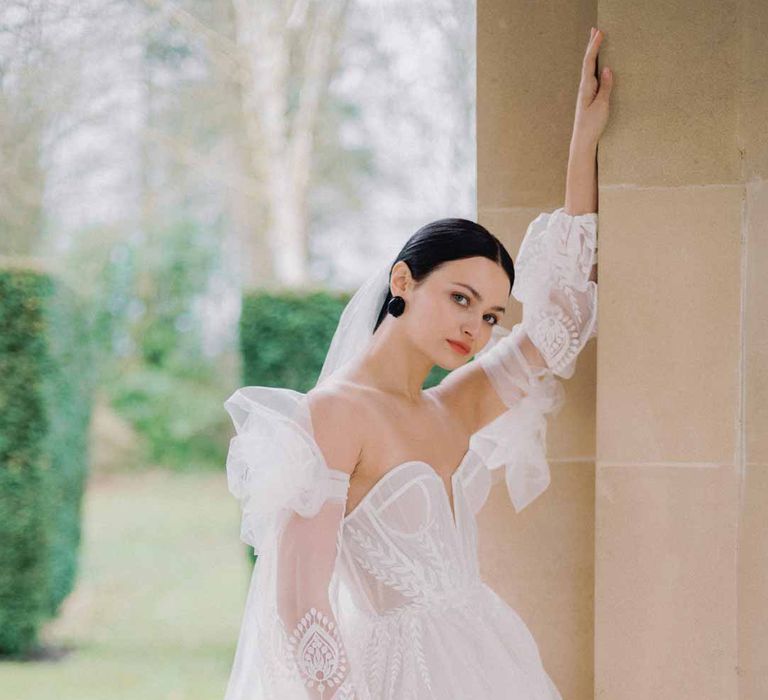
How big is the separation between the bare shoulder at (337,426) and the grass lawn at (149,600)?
3.63 metres

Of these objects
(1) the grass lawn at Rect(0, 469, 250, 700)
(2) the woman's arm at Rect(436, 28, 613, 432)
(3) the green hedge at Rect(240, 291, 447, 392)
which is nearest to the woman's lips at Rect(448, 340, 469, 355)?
(2) the woman's arm at Rect(436, 28, 613, 432)

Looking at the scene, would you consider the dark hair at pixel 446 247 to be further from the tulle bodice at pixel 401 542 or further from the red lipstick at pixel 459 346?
the tulle bodice at pixel 401 542

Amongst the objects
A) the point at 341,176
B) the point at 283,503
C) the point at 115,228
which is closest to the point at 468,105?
the point at 341,176

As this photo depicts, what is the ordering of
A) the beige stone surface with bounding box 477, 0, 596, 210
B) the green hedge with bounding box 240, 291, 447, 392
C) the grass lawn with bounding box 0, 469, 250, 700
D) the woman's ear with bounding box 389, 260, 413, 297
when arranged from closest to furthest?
the woman's ear with bounding box 389, 260, 413, 297, the beige stone surface with bounding box 477, 0, 596, 210, the green hedge with bounding box 240, 291, 447, 392, the grass lawn with bounding box 0, 469, 250, 700

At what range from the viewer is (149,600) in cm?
618

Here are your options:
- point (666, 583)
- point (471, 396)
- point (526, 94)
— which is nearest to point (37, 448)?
point (471, 396)

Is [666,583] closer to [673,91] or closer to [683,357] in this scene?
[683,357]

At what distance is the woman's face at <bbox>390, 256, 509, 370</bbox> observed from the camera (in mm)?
1577

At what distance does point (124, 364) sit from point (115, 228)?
109 cm

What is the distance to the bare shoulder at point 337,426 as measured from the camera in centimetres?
147

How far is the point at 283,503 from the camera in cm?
141

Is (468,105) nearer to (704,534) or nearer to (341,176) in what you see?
(341,176)

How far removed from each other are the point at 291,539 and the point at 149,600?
5.12m

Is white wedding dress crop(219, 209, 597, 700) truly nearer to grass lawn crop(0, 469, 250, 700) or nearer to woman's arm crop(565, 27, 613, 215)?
woman's arm crop(565, 27, 613, 215)
